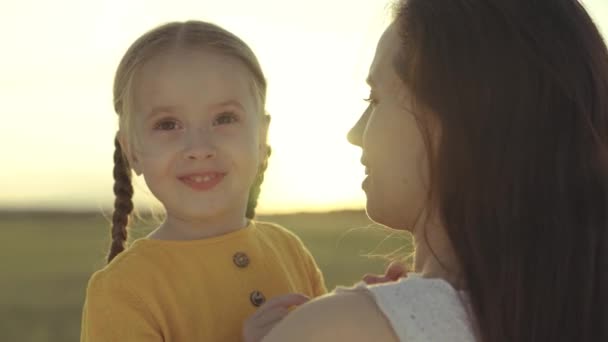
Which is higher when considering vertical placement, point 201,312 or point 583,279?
point 583,279

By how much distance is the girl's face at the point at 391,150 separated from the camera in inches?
111

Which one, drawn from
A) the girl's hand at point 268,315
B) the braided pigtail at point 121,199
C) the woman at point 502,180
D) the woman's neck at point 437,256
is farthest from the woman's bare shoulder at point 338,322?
the braided pigtail at point 121,199

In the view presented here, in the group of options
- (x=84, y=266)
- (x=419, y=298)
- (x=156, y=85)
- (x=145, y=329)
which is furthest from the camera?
(x=84, y=266)

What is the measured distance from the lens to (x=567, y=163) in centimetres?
272

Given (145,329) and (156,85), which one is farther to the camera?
(156,85)

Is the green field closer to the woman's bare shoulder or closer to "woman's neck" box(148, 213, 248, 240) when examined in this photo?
"woman's neck" box(148, 213, 248, 240)

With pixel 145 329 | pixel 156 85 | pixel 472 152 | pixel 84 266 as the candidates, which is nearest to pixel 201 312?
pixel 145 329

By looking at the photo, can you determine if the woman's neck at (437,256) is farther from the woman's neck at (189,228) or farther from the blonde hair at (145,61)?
the blonde hair at (145,61)

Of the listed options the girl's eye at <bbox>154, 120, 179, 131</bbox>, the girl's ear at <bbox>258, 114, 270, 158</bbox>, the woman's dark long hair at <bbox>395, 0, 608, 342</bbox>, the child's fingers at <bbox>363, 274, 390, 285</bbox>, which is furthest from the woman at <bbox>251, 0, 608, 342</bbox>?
the girl's ear at <bbox>258, 114, 270, 158</bbox>

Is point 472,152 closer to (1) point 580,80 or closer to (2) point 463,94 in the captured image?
(2) point 463,94

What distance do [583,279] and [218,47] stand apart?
1481 mm

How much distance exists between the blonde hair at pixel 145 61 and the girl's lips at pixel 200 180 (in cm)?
29

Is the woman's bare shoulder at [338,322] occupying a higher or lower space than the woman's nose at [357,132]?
lower

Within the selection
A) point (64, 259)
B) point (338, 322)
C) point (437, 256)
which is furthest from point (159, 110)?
point (64, 259)
